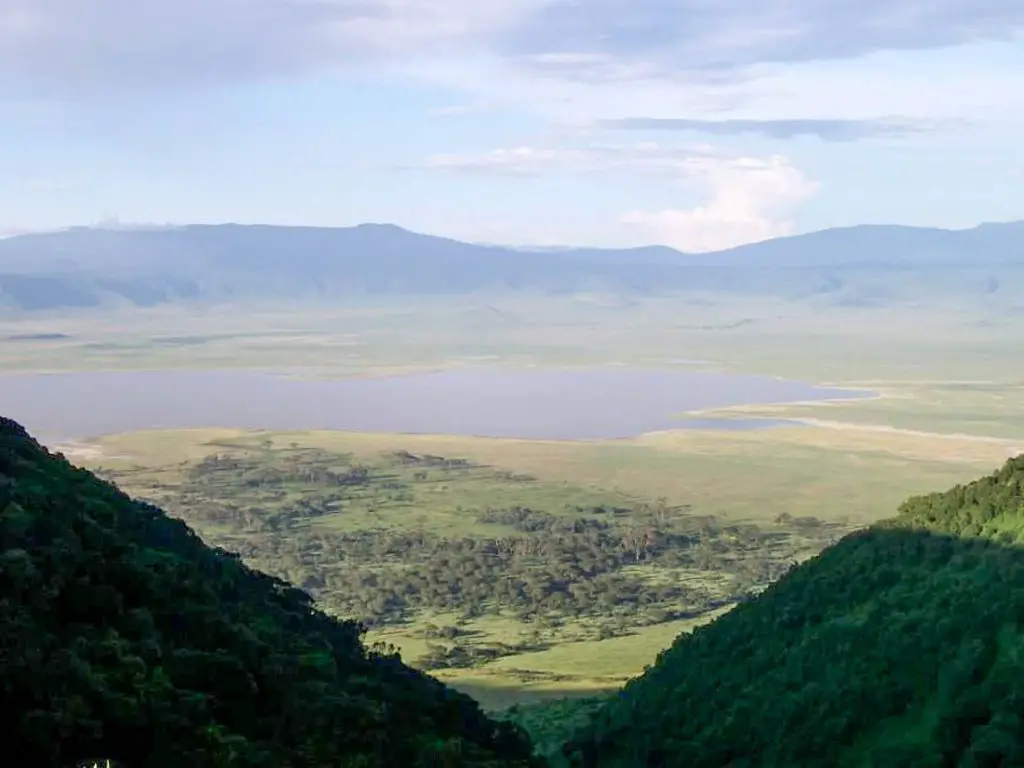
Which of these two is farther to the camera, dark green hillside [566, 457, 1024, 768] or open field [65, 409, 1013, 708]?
open field [65, 409, 1013, 708]

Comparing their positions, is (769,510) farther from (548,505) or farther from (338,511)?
(338,511)

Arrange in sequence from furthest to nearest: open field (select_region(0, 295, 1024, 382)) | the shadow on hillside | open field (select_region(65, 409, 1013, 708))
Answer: open field (select_region(0, 295, 1024, 382)) < open field (select_region(65, 409, 1013, 708)) < the shadow on hillside

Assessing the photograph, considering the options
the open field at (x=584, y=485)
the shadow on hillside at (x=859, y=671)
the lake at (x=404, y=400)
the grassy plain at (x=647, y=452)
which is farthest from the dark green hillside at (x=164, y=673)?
the lake at (x=404, y=400)

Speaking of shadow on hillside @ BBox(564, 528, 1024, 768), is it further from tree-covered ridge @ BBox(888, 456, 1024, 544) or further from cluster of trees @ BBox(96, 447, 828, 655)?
cluster of trees @ BBox(96, 447, 828, 655)

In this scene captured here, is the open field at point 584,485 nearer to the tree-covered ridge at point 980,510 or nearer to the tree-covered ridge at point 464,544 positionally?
the tree-covered ridge at point 464,544

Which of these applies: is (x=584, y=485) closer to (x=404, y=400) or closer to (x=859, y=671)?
(x=404, y=400)

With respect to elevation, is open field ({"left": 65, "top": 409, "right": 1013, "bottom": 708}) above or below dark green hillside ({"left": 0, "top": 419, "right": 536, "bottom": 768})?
below

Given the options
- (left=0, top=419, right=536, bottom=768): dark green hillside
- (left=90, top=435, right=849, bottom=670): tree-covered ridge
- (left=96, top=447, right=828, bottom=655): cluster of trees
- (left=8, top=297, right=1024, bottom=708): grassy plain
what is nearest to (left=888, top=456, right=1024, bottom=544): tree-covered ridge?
(left=0, top=419, right=536, bottom=768): dark green hillside

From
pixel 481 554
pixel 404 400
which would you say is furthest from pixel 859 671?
pixel 404 400
